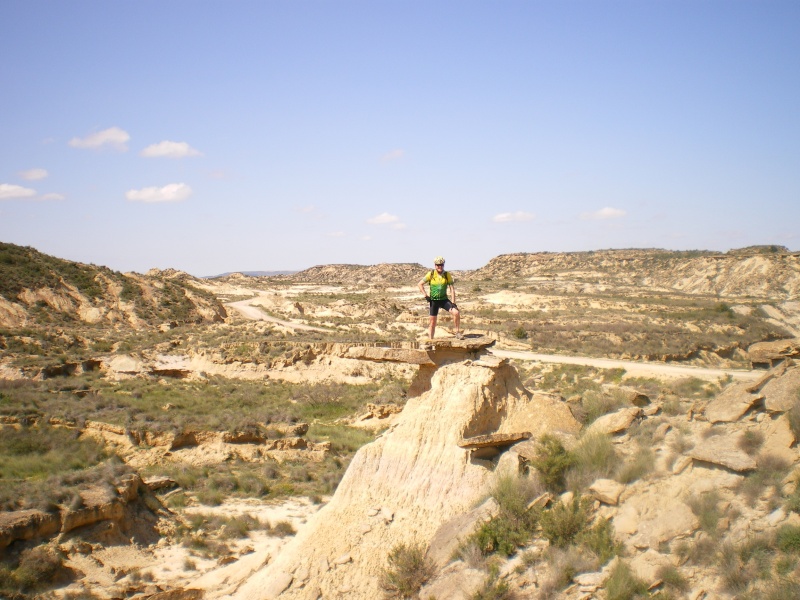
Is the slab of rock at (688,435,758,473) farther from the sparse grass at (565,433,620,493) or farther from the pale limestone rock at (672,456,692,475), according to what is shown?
the sparse grass at (565,433,620,493)

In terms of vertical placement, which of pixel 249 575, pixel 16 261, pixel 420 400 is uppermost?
pixel 16 261

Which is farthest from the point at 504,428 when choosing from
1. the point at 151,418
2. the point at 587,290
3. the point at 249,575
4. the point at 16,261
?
the point at 587,290

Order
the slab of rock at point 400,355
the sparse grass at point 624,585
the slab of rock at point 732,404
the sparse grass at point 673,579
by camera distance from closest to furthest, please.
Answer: the sparse grass at point 673,579 → the sparse grass at point 624,585 → the slab of rock at point 732,404 → the slab of rock at point 400,355

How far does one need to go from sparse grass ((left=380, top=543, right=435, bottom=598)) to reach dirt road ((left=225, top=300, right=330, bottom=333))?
35762 mm

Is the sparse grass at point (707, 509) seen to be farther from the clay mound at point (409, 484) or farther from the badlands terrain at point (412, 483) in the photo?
the clay mound at point (409, 484)

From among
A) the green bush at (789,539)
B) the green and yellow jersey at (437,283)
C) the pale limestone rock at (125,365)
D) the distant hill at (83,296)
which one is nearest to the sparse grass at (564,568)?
the green bush at (789,539)

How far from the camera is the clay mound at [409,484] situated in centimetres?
938

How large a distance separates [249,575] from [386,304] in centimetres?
4952

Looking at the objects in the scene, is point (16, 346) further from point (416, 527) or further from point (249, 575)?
point (416, 527)

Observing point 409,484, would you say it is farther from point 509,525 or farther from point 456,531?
point 509,525

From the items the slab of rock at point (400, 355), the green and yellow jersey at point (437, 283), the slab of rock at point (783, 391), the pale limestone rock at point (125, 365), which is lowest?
the pale limestone rock at point (125, 365)

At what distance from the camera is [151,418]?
19500 millimetres

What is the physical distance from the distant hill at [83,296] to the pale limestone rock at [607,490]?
39147 millimetres

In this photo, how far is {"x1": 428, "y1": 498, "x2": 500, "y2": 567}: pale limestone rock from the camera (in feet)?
Result: 27.6
